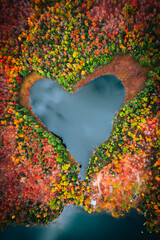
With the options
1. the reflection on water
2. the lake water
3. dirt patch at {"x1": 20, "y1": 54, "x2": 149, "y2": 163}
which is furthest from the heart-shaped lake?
the reflection on water

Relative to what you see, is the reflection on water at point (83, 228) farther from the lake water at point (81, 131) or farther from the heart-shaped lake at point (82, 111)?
the heart-shaped lake at point (82, 111)

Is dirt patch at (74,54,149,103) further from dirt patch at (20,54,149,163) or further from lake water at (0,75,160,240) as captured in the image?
lake water at (0,75,160,240)

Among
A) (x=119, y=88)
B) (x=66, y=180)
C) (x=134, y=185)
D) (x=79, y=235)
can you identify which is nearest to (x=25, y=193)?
(x=66, y=180)

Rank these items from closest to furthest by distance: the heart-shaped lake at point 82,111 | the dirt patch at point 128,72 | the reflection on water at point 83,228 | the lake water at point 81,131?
1. the reflection on water at point 83,228
2. the lake water at point 81,131
3. the dirt patch at point 128,72
4. the heart-shaped lake at point 82,111

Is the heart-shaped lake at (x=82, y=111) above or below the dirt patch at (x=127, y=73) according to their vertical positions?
below


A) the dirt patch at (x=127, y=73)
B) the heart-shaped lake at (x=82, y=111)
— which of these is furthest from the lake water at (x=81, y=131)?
the dirt patch at (x=127, y=73)

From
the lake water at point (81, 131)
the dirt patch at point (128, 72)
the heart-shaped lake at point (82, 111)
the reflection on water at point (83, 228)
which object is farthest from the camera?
the heart-shaped lake at point (82, 111)

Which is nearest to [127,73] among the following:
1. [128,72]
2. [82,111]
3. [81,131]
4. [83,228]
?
[128,72]

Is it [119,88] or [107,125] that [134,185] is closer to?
[107,125]
